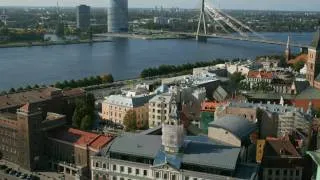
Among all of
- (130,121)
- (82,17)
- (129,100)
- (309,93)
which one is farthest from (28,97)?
(82,17)

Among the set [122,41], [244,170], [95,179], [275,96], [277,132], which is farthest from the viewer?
[122,41]

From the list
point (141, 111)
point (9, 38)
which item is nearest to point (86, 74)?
point (141, 111)

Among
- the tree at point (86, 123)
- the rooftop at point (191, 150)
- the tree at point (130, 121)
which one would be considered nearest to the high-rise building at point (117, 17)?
the tree at point (130, 121)

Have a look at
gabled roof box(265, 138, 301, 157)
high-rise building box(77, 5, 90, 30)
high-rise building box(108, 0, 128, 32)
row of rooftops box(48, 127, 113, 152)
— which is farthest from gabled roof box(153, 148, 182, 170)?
high-rise building box(77, 5, 90, 30)

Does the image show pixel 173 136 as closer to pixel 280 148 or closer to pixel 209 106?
pixel 280 148

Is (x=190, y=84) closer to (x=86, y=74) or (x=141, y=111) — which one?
(x=141, y=111)

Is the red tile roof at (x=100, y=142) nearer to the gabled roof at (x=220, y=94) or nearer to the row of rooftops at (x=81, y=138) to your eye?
the row of rooftops at (x=81, y=138)

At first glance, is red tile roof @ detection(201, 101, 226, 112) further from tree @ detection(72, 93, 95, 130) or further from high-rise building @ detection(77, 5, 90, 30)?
high-rise building @ detection(77, 5, 90, 30)
